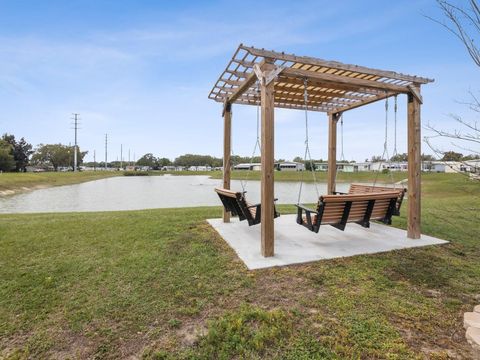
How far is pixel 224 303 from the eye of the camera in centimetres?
238

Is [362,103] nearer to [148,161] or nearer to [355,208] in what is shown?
[355,208]

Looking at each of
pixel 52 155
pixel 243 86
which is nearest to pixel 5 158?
pixel 52 155

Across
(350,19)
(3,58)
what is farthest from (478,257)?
(3,58)

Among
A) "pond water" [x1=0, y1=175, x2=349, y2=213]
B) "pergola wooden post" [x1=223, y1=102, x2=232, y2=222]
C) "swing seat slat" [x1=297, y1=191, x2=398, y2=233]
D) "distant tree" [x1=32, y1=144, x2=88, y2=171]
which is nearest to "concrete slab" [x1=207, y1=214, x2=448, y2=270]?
"swing seat slat" [x1=297, y1=191, x2=398, y2=233]

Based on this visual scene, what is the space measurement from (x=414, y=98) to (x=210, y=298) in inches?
181

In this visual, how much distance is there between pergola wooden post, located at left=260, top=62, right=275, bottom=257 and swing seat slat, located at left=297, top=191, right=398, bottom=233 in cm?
67

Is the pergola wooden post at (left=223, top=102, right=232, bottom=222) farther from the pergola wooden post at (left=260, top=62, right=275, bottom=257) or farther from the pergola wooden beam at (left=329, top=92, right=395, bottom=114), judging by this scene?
the pergola wooden beam at (left=329, top=92, right=395, bottom=114)

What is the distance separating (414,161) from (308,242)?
2344mm

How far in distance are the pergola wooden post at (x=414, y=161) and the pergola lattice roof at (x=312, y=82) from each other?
185 millimetres

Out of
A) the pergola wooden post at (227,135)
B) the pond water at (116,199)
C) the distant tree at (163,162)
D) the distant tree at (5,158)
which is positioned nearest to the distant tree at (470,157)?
the pergola wooden post at (227,135)

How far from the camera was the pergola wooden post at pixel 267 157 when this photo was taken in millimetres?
3451

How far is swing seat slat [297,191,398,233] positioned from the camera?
3.60 metres

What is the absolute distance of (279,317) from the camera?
2.11 metres

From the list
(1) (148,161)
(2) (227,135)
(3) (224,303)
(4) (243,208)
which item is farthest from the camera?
(1) (148,161)
